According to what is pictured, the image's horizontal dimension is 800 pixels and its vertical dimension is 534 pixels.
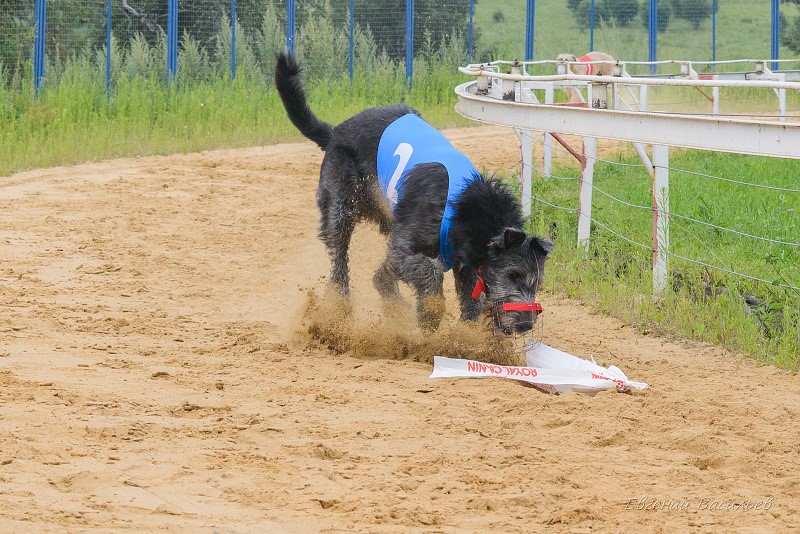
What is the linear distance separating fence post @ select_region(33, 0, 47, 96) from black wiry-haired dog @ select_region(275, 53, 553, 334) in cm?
1014

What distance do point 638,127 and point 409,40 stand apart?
591 inches

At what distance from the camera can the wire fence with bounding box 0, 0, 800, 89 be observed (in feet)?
54.4

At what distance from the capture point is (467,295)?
6.13m

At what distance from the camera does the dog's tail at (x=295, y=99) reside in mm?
7223

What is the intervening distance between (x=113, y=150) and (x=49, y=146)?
0.77 meters

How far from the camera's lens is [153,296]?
287 inches

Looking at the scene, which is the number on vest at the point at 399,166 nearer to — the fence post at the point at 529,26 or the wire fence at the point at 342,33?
the wire fence at the point at 342,33

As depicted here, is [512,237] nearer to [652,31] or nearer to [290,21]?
[290,21]

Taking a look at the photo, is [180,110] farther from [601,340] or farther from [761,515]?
[761,515]

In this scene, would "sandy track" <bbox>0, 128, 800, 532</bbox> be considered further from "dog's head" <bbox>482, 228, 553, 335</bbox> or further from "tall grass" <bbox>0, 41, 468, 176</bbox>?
"tall grass" <bbox>0, 41, 468, 176</bbox>

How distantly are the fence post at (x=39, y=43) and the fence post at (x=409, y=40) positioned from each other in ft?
22.9

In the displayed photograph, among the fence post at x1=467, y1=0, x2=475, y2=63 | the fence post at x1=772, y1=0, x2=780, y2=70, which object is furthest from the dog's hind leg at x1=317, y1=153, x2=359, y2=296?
the fence post at x1=772, y1=0, x2=780, y2=70

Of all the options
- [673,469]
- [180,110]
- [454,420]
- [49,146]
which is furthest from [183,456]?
[180,110]

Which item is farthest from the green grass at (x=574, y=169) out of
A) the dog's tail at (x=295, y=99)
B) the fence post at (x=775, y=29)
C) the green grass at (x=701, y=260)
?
the fence post at (x=775, y=29)
